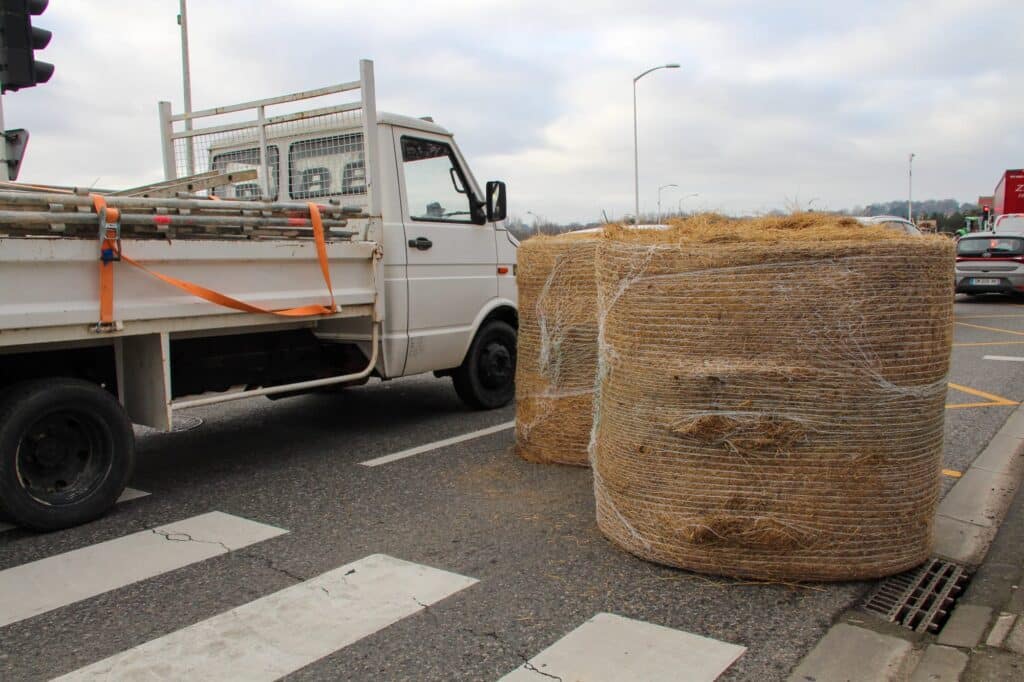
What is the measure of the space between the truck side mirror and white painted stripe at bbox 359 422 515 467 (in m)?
1.73

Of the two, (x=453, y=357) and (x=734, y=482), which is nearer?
(x=734, y=482)

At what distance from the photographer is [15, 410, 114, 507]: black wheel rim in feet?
14.8

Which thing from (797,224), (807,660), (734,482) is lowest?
(807,660)

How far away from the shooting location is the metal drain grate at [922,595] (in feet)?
11.3

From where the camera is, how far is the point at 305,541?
171 inches

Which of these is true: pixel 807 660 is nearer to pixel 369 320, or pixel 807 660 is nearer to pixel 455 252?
pixel 369 320

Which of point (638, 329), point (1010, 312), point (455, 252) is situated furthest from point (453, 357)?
point (1010, 312)

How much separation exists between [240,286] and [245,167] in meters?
2.03

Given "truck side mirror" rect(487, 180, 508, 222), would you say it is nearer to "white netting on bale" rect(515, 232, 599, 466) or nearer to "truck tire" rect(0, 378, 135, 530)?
"white netting on bale" rect(515, 232, 599, 466)

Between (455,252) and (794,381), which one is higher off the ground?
(455,252)

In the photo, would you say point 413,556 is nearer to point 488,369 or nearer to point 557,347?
point 557,347

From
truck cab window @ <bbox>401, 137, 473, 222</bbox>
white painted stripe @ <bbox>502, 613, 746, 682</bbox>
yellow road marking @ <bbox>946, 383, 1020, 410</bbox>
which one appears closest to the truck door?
truck cab window @ <bbox>401, 137, 473, 222</bbox>

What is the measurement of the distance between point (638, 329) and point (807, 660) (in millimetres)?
1481

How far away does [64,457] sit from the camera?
15.3 ft
